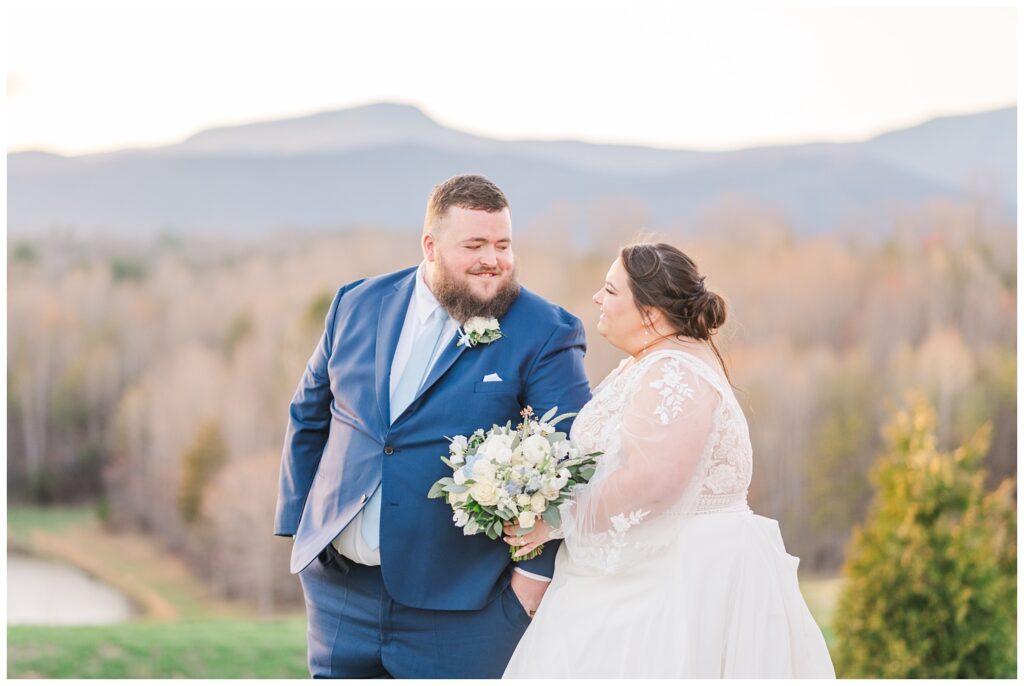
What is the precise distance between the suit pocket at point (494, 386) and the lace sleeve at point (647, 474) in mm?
436

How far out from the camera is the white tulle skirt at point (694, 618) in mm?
3242

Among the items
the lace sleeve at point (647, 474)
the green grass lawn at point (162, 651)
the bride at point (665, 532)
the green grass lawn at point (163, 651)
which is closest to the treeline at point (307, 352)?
the green grass lawn at point (163, 651)

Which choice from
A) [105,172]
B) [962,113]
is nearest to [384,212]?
[105,172]

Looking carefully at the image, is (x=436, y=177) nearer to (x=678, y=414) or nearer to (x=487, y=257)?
(x=487, y=257)

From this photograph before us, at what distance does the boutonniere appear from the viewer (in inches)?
141

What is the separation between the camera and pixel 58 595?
12781 mm

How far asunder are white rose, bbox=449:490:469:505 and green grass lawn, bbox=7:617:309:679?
4.47 m

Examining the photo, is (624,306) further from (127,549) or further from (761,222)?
(127,549)

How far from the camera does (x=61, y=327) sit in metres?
13.6

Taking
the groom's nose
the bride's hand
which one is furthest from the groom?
the bride's hand

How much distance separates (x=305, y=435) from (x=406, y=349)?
1.76 ft

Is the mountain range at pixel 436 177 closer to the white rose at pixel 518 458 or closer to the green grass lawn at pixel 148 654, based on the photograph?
the green grass lawn at pixel 148 654

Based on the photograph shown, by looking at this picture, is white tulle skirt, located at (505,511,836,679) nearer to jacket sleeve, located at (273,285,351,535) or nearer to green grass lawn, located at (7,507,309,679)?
jacket sleeve, located at (273,285,351,535)

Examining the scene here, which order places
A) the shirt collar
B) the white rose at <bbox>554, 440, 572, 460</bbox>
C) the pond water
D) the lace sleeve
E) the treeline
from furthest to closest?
the treeline → the pond water → the shirt collar → the white rose at <bbox>554, 440, 572, 460</bbox> → the lace sleeve
